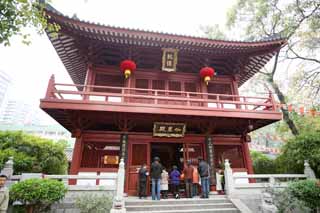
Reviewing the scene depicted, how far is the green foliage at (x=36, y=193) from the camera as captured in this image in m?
5.07

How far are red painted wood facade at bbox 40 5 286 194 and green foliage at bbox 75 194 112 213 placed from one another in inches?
87.8

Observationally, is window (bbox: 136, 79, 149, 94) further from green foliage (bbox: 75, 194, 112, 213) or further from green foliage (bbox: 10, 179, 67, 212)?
green foliage (bbox: 10, 179, 67, 212)

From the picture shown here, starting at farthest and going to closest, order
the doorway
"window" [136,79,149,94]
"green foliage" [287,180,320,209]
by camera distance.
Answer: the doorway
"window" [136,79,149,94]
"green foliage" [287,180,320,209]

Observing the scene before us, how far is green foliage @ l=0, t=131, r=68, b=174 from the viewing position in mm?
8375

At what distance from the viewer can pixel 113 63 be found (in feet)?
30.9

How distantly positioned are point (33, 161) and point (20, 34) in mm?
6904

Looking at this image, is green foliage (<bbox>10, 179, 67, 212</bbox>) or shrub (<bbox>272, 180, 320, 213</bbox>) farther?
shrub (<bbox>272, 180, 320, 213</bbox>)

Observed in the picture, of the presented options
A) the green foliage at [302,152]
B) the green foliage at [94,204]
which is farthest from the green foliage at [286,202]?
the green foliage at [94,204]

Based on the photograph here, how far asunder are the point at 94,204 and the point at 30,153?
5.96m

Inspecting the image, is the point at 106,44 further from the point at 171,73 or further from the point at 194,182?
the point at 194,182

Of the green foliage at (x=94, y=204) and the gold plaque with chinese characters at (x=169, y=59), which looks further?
the gold plaque with chinese characters at (x=169, y=59)

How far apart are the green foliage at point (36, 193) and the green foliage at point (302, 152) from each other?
913cm

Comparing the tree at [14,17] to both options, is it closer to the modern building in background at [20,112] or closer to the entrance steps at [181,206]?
the entrance steps at [181,206]

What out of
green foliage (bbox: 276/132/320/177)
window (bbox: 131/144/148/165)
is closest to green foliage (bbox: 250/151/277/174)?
green foliage (bbox: 276/132/320/177)
